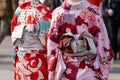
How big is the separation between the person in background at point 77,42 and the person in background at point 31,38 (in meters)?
0.47

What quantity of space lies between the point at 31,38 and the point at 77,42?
2.27ft

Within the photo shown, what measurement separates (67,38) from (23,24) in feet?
2.55

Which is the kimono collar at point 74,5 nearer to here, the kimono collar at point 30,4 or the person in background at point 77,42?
the person in background at point 77,42

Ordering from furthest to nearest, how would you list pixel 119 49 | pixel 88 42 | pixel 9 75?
pixel 119 49 < pixel 9 75 < pixel 88 42

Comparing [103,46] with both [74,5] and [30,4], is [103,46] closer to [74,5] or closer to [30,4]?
[74,5]

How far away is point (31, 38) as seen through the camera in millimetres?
5777

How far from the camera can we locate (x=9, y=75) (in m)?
9.65

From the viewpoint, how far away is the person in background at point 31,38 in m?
5.78

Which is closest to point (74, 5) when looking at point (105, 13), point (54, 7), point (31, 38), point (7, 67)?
point (31, 38)

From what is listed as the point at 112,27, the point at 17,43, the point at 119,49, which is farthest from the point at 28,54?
the point at 119,49

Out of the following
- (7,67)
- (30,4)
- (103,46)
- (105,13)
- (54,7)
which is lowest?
(7,67)

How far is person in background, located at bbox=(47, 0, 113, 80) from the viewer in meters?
5.23

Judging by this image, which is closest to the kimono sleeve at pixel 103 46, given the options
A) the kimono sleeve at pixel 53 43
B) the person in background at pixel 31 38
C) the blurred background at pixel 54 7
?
the kimono sleeve at pixel 53 43

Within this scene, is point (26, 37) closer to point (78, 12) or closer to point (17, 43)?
point (17, 43)
